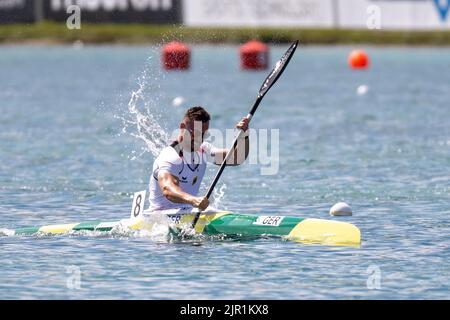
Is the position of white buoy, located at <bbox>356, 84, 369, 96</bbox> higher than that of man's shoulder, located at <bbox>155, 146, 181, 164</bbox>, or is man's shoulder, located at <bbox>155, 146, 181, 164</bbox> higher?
man's shoulder, located at <bbox>155, 146, 181, 164</bbox>

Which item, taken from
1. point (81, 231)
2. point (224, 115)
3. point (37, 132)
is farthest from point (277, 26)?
point (81, 231)

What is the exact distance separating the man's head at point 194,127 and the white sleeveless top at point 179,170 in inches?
5.5

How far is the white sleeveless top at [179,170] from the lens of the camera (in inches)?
619

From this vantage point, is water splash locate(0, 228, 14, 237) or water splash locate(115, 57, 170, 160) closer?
water splash locate(0, 228, 14, 237)

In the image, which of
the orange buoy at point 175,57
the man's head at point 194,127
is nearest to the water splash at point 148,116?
the orange buoy at point 175,57

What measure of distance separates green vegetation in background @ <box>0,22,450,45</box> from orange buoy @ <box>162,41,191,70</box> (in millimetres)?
8262

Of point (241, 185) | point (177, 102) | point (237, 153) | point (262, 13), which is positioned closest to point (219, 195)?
point (241, 185)

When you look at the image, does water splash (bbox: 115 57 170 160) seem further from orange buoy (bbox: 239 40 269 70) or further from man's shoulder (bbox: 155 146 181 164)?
man's shoulder (bbox: 155 146 181 164)

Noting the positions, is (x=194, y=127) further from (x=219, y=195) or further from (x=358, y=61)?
(x=358, y=61)

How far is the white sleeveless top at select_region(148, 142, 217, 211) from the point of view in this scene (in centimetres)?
1571

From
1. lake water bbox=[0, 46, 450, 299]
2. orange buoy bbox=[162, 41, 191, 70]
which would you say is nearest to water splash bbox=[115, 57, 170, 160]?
lake water bbox=[0, 46, 450, 299]

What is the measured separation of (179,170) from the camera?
51.7 ft
